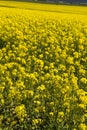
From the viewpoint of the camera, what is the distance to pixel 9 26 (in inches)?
599

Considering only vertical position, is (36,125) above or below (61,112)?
below

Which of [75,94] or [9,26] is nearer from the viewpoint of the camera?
[75,94]

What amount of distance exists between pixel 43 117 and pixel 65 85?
685 mm

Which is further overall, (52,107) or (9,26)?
(9,26)

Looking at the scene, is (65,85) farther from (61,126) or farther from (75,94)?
(61,126)

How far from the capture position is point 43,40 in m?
13.1

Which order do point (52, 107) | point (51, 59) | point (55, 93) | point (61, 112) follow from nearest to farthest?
point (61, 112), point (52, 107), point (55, 93), point (51, 59)

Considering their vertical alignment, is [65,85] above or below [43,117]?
above

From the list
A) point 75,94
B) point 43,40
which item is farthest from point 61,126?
point 43,40

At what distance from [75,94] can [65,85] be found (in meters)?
0.24

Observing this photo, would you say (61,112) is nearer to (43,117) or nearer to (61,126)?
(61,126)

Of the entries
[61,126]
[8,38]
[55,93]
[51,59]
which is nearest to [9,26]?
[8,38]

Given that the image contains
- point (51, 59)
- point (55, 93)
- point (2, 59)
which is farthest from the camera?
point (51, 59)

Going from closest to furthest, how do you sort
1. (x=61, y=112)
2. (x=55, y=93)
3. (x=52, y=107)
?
(x=61, y=112) → (x=52, y=107) → (x=55, y=93)
